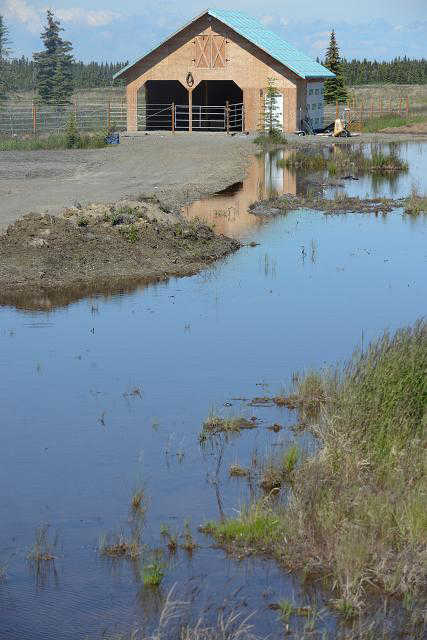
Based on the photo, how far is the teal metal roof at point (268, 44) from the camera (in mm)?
52969

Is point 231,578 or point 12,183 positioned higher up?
point 12,183

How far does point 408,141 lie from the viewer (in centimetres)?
5212

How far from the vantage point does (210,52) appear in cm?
5422

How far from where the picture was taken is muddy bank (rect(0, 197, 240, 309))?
18000 mm

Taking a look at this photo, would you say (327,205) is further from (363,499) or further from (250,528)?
(250,528)

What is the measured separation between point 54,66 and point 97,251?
7234 centimetres

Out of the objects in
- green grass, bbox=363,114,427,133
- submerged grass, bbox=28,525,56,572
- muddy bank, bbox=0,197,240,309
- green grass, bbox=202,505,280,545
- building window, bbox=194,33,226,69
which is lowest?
submerged grass, bbox=28,525,56,572

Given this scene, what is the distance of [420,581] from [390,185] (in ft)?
88.2

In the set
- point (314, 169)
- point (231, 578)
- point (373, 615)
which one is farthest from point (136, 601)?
point (314, 169)

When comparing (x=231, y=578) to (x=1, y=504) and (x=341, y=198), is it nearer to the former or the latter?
(x=1, y=504)

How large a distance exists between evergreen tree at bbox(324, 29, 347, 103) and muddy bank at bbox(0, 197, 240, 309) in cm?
4874

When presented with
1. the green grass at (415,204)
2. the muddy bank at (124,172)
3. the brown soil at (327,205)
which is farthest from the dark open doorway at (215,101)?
the green grass at (415,204)

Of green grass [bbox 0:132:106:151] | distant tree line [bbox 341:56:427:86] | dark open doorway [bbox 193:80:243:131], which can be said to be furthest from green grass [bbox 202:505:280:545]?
distant tree line [bbox 341:56:427:86]

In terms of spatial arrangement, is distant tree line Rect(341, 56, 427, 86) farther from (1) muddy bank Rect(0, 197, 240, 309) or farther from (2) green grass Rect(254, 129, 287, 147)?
(1) muddy bank Rect(0, 197, 240, 309)
